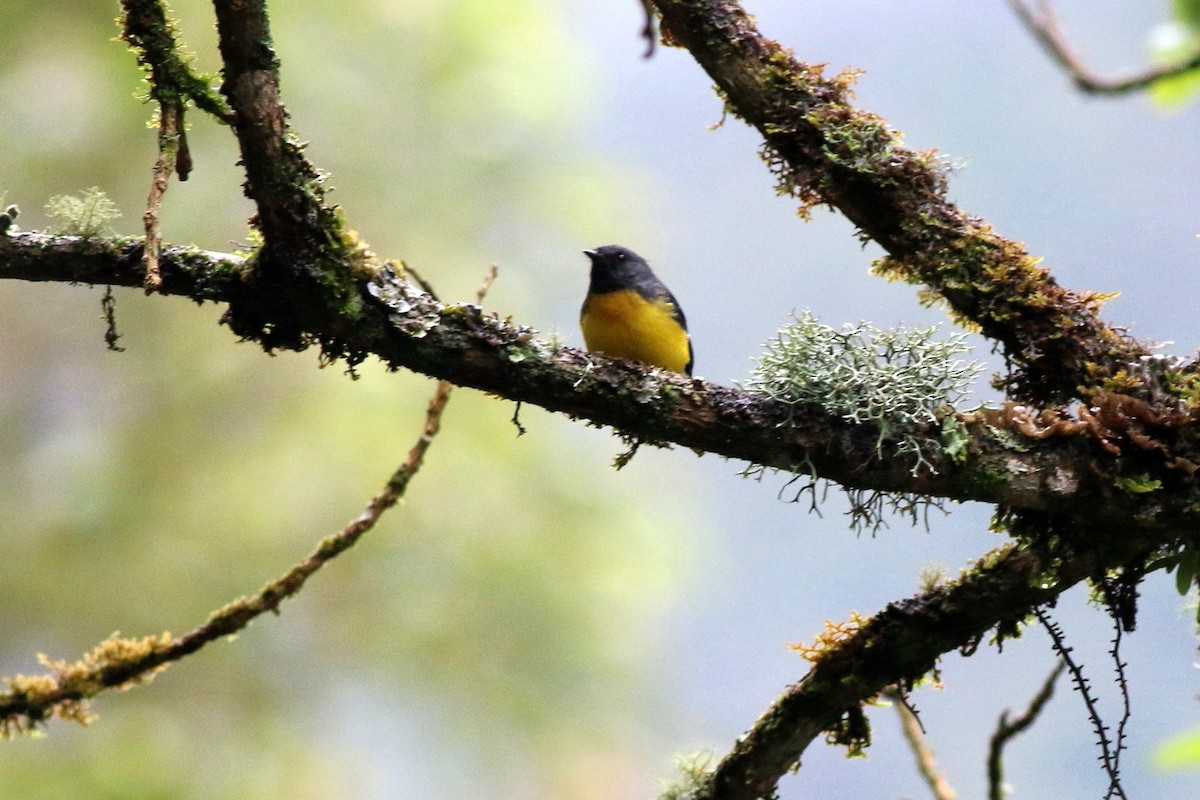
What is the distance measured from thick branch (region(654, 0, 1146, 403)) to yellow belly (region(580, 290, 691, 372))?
69 cm

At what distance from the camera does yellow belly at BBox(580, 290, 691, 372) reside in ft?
9.16

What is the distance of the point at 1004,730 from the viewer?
227 cm

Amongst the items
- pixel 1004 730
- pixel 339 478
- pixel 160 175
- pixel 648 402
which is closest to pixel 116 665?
pixel 160 175

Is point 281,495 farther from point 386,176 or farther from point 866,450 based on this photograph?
point 866,450

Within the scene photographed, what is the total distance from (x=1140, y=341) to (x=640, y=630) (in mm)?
4173

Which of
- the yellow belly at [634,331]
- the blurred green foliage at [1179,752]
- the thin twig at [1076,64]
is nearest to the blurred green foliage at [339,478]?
the yellow belly at [634,331]

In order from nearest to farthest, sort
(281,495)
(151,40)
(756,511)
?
(151,40)
(281,495)
(756,511)

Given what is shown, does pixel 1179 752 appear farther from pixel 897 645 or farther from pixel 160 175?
pixel 160 175

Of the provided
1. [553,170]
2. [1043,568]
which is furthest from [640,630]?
[1043,568]

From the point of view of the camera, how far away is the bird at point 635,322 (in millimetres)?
2795

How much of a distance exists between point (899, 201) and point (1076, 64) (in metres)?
1.18

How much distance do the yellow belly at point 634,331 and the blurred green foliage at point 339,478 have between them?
2798mm

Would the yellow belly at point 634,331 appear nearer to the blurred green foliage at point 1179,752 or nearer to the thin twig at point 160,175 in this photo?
the thin twig at point 160,175

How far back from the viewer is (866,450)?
1870mm
